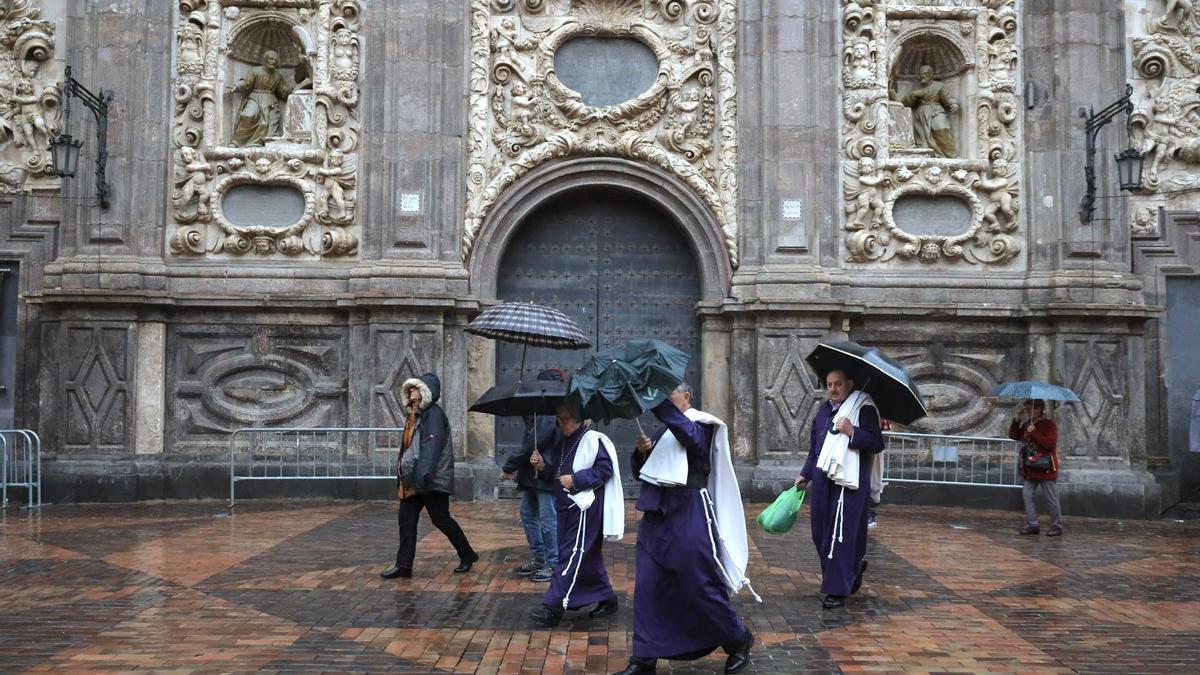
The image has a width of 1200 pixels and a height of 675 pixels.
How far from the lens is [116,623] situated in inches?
327

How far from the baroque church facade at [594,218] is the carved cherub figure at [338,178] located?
0.04 m

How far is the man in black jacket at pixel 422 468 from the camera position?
1011cm

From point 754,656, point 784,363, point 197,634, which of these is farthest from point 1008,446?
point 197,634

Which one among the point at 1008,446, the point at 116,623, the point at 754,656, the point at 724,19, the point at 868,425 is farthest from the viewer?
the point at 724,19

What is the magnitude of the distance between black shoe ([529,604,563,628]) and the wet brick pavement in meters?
0.09

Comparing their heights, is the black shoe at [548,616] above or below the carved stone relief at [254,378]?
below

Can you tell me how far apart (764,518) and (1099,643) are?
2.38 meters

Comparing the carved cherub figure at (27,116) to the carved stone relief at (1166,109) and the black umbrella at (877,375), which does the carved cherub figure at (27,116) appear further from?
the carved stone relief at (1166,109)

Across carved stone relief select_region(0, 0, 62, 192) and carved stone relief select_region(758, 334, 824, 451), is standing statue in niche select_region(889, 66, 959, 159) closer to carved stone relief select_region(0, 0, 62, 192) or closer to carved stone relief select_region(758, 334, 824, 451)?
carved stone relief select_region(758, 334, 824, 451)

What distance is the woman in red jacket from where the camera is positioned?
13867mm

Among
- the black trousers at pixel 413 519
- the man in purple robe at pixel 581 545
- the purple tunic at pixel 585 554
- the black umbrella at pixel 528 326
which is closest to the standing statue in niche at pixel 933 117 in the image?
the black umbrella at pixel 528 326

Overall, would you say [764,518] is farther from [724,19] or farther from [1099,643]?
[724,19]

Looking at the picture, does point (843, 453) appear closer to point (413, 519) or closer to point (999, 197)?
point (413, 519)

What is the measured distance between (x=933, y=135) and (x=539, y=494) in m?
10.3
